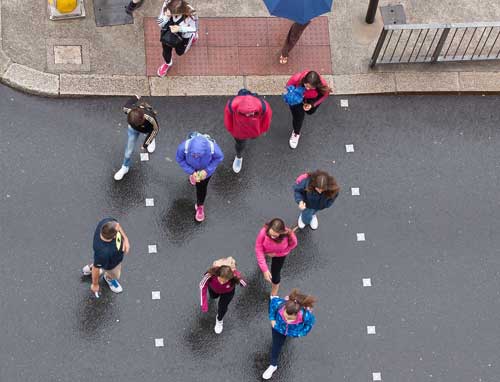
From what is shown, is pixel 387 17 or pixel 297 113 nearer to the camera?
pixel 297 113

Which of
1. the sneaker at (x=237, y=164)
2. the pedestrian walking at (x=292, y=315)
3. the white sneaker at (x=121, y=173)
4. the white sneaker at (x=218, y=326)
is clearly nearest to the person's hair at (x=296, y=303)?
the pedestrian walking at (x=292, y=315)

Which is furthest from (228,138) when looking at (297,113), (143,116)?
(143,116)

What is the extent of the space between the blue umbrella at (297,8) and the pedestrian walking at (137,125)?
2237mm

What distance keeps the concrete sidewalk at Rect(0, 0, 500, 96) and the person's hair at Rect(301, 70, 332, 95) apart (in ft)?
5.96

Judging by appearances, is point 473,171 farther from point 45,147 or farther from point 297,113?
point 45,147

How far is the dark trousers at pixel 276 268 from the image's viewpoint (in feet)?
36.3

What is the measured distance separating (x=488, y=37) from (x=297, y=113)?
3685 millimetres

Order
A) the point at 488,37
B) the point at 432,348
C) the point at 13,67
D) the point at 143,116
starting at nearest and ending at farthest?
the point at 143,116
the point at 432,348
the point at 13,67
the point at 488,37

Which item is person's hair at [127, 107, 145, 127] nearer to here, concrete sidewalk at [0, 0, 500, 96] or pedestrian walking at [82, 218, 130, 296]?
pedestrian walking at [82, 218, 130, 296]

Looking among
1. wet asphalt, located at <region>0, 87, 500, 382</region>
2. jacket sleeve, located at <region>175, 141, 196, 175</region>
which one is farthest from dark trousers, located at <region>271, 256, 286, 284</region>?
jacket sleeve, located at <region>175, 141, 196, 175</region>

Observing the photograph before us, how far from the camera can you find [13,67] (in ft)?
41.6

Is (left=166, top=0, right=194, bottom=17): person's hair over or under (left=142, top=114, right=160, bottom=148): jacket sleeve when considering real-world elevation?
over

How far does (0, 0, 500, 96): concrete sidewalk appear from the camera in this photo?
41.8 feet

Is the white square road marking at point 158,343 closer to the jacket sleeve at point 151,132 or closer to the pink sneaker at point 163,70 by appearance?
the jacket sleeve at point 151,132
